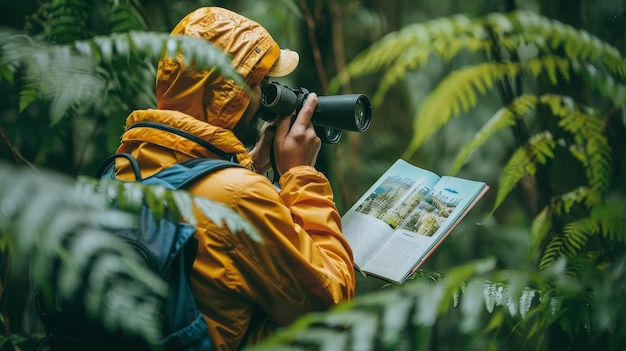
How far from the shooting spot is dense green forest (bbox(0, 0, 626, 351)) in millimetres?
1014

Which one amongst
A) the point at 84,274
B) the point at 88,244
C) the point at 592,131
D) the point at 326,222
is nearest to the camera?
the point at 88,244

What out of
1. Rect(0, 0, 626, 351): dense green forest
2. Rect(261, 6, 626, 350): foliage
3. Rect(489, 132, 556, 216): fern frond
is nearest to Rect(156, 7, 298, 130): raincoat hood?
Rect(0, 0, 626, 351): dense green forest

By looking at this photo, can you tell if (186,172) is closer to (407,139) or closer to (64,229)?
(64,229)

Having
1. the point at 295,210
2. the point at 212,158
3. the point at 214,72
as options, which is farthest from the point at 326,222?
the point at 214,72

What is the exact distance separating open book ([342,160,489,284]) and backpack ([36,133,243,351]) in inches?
20.7

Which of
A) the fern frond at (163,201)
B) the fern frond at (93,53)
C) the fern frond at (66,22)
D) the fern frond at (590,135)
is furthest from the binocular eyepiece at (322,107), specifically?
the fern frond at (66,22)

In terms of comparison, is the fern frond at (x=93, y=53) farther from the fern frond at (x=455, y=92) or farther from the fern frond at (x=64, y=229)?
the fern frond at (x=455, y=92)

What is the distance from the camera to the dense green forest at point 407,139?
3.33ft

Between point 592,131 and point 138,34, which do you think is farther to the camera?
point 592,131

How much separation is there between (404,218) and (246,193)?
574 mm

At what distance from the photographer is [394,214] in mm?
1933

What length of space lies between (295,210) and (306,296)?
0.24 metres

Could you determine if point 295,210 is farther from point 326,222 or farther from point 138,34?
point 138,34

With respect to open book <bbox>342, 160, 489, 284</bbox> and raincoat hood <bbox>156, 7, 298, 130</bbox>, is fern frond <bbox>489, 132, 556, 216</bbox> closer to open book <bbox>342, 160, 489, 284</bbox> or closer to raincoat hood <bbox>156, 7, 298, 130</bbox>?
open book <bbox>342, 160, 489, 284</bbox>
